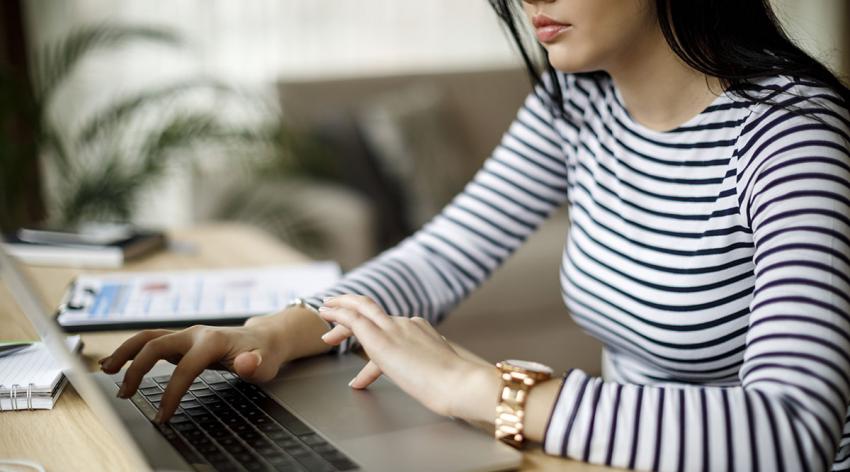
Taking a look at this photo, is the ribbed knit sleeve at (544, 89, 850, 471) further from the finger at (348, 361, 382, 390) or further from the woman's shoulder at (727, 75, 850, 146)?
the finger at (348, 361, 382, 390)

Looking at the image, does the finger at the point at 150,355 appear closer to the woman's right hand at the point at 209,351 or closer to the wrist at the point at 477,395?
the woman's right hand at the point at 209,351

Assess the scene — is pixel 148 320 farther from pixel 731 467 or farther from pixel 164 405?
pixel 731 467

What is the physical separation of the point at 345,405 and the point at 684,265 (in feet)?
1.31

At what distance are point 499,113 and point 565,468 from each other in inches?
106

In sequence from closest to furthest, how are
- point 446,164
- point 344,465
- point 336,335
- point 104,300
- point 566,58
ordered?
point 344,465 < point 336,335 < point 566,58 < point 104,300 < point 446,164

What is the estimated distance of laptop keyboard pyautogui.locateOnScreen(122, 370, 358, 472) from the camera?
2.20 ft

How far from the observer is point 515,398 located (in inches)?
28.2

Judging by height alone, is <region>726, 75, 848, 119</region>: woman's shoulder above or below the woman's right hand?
above

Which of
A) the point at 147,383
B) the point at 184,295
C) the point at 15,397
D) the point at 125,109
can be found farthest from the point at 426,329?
the point at 125,109

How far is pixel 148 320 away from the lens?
42.6 inches

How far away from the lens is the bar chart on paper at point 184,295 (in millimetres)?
1089

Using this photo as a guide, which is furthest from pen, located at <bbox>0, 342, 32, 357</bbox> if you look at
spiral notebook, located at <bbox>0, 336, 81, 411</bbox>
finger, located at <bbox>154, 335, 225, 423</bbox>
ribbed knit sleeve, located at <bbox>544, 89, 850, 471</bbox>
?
ribbed knit sleeve, located at <bbox>544, 89, 850, 471</bbox>

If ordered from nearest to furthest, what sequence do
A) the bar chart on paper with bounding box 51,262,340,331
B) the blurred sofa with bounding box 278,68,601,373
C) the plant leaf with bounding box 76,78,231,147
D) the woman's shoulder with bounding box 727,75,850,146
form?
the woman's shoulder with bounding box 727,75,850,146, the bar chart on paper with bounding box 51,262,340,331, the plant leaf with bounding box 76,78,231,147, the blurred sofa with bounding box 278,68,601,373

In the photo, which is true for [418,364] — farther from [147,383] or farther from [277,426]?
[147,383]
